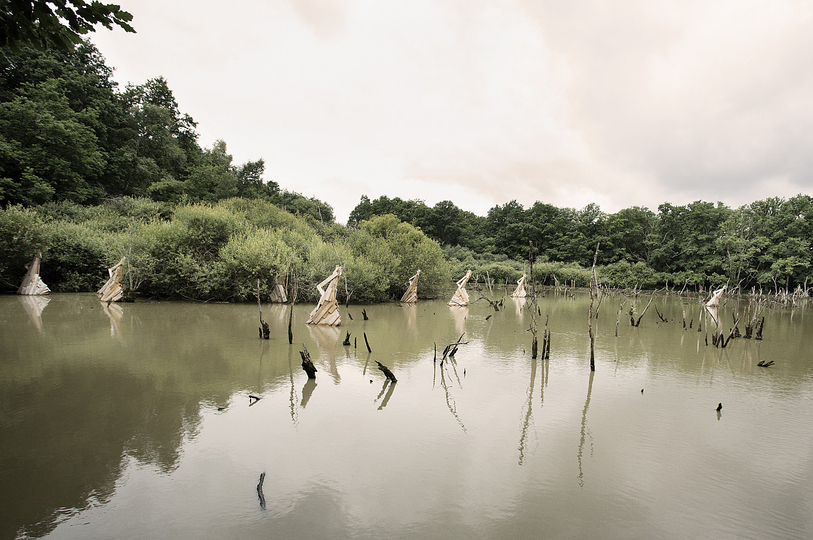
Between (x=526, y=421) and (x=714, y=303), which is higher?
(x=714, y=303)

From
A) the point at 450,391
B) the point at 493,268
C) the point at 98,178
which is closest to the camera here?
the point at 450,391

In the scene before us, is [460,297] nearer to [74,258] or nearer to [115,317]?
[115,317]

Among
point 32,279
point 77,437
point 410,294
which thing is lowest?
point 77,437

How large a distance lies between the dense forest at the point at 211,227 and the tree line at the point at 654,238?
0.20 meters

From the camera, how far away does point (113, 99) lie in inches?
1622

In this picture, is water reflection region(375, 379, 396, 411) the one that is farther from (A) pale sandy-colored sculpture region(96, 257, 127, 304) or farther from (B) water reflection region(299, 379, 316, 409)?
(A) pale sandy-colored sculpture region(96, 257, 127, 304)

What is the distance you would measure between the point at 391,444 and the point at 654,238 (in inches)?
2204

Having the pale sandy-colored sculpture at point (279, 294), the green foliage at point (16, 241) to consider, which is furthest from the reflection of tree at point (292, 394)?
the green foliage at point (16, 241)

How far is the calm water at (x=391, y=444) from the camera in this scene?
3.86 m

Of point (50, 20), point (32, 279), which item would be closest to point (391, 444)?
point (50, 20)

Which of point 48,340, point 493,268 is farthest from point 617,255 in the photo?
point 48,340

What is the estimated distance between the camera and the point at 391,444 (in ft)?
18.0

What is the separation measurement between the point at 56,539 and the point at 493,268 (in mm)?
48240

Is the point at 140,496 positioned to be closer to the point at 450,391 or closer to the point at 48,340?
the point at 450,391
